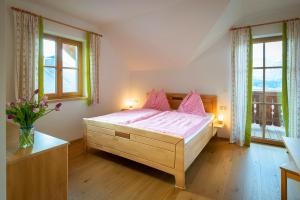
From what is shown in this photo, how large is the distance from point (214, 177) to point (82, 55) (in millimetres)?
3321

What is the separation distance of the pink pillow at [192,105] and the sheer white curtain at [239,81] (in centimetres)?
64

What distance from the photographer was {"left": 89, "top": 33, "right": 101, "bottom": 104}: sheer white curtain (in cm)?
370

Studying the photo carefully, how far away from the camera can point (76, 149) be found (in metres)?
3.18

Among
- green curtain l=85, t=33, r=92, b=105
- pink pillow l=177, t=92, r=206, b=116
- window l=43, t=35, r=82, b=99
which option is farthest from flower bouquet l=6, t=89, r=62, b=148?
pink pillow l=177, t=92, r=206, b=116

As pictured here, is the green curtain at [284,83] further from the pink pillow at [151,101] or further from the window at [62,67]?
the window at [62,67]

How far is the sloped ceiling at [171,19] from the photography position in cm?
279

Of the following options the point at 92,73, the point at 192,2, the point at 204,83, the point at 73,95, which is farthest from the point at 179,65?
the point at 73,95

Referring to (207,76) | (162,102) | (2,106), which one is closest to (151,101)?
(162,102)

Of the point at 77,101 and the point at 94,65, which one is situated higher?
the point at 94,65

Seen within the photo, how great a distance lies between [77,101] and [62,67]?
72 centimetres

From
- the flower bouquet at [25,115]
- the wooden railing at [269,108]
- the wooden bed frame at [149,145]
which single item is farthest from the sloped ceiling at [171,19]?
the flower bouquet at [25,115]

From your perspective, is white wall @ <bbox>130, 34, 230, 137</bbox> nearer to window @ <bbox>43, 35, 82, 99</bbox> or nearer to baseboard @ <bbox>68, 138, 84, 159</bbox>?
window @ <bbox>43, 35, 82, 99</bbox>

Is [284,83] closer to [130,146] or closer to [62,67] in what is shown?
[130,146]

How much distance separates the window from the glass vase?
2031 millimetres
